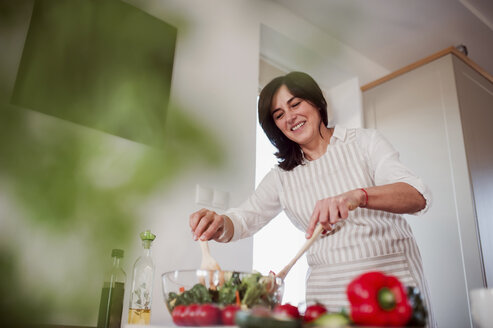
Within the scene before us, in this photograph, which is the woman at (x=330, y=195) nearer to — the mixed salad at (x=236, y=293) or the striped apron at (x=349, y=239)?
the striped apron at (x=349, y=239)

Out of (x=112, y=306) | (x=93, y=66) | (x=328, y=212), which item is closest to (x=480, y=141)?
(x=328, y=212)

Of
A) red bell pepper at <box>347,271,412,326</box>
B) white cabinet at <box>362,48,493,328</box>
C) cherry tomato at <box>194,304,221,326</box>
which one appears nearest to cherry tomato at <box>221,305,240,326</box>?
cherry tomato at <box>194,304,221,326</box>

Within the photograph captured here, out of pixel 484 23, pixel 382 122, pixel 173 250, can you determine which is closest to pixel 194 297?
pixel 173 250

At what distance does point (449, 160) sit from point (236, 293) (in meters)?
1.87

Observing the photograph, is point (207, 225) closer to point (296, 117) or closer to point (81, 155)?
point (296, 117)

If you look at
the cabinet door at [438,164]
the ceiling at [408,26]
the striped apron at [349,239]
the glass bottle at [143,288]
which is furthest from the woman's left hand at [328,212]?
the ceiling at [408,26]

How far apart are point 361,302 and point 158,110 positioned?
0.29 metres

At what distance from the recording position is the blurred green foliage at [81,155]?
0.21 metres

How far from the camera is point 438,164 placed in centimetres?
217

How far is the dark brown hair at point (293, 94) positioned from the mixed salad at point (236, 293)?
2.69 feet

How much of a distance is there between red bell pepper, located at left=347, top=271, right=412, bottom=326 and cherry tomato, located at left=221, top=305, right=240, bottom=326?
0.57 feet

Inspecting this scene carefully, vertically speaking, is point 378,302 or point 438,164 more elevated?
point 438,164

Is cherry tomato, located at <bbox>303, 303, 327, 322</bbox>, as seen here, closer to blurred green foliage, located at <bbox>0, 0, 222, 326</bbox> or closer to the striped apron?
blurred green foliage, located at <bbox>0, 0, 222, 326</bbox>

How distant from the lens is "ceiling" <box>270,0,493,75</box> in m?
2.36
